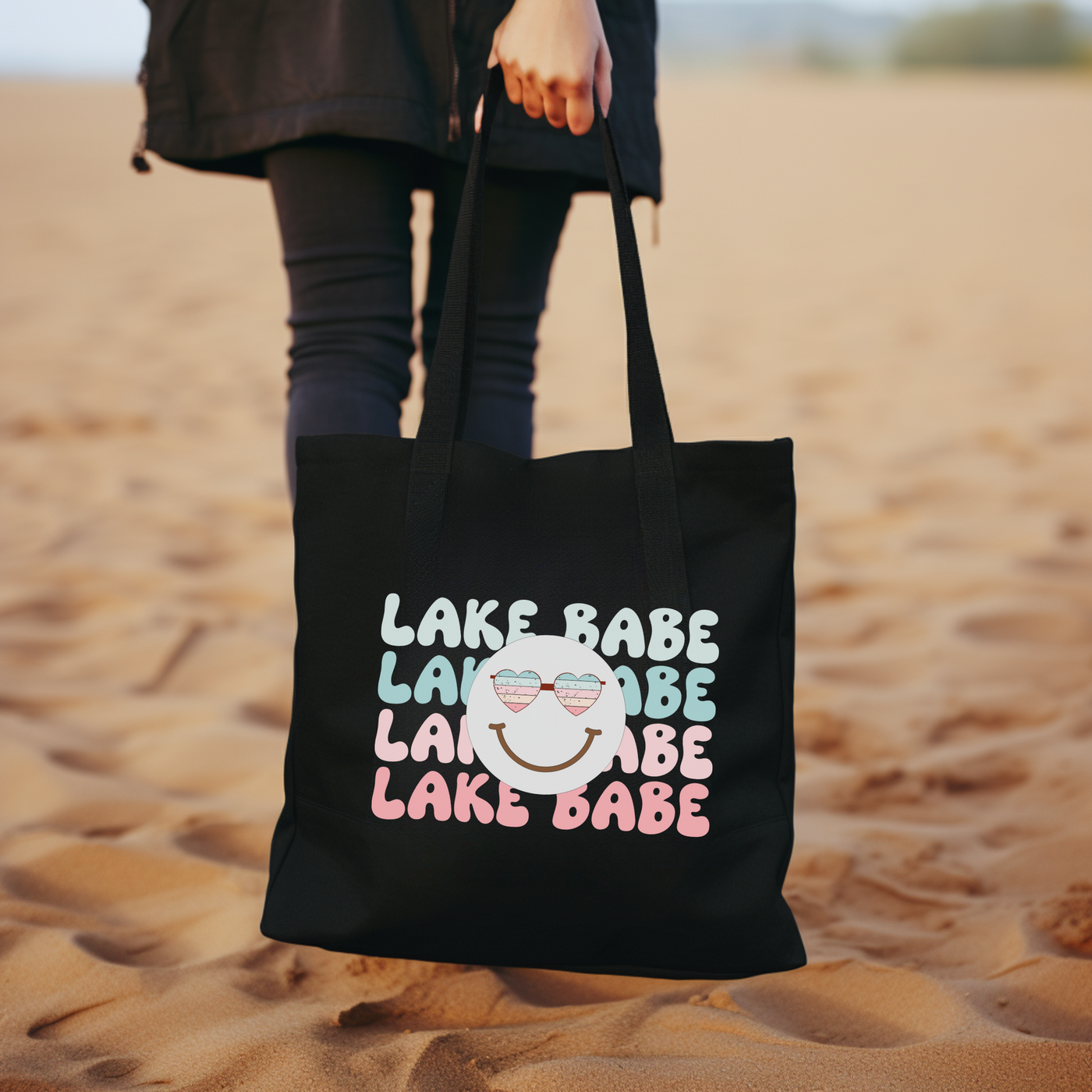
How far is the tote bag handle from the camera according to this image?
91cm

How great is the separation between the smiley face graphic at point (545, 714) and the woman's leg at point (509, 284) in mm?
384

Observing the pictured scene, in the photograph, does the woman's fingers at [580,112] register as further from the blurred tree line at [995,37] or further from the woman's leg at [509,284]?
the blurred tree line at [995,37]

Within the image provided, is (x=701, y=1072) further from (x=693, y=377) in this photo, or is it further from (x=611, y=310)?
(x=611, y=310)

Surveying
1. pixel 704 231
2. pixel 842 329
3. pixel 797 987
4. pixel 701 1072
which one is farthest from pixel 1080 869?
pixel 704 231

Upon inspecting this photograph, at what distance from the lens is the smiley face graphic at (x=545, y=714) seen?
89 cm

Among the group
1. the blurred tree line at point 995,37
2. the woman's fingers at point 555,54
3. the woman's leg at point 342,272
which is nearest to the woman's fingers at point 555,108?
the woman's fingers at point 555,54

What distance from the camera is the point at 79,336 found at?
15.4 ft

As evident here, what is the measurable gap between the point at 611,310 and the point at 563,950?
5052mm

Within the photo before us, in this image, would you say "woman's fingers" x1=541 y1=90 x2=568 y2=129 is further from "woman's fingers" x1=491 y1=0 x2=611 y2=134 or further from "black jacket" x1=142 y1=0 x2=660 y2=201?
"black jacket" x1=142 y1=0 x2=660 y2=201

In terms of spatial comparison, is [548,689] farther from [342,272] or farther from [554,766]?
[342,272]

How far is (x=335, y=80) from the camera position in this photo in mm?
1090

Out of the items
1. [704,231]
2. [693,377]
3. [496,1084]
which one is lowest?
[496,1084]

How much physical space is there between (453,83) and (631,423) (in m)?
0.47

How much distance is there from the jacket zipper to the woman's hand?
0.09 metres
